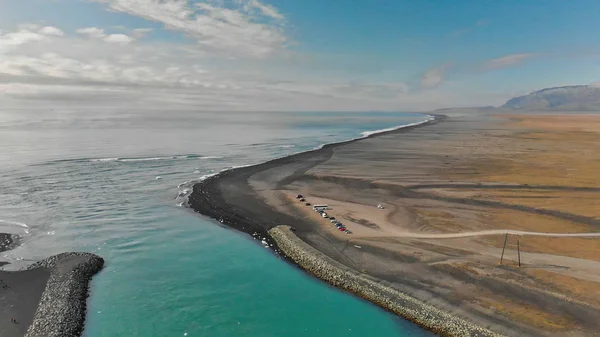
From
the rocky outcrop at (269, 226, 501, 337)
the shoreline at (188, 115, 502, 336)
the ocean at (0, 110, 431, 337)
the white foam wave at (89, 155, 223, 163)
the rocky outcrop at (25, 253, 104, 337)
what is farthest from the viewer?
the white foam wave at (89, 155, 223, 163)

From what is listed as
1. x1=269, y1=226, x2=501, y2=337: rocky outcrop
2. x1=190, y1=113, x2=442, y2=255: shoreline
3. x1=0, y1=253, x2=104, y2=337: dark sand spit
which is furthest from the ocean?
x1=190, y1=113, x2=442, y2=255: shoreline

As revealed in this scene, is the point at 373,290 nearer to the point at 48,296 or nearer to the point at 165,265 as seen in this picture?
the point at 165,265

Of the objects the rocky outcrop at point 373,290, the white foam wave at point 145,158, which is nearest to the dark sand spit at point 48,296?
the rocky outcrop at point 373,290

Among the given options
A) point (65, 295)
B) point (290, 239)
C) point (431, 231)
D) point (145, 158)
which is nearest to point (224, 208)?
point (290, 239)

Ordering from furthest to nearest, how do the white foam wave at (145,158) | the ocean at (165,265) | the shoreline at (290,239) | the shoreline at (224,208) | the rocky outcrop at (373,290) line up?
the white foam wave at (145,158)
the shoreline at (224,208)
the ocean at (165,265)
the shoreline at (290,239)
the rocky outcrop at (373,290)

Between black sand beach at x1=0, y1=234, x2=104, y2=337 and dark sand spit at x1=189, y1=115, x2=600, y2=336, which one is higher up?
dark sand spit at x1=189, y1=115, x2=600, y2=336

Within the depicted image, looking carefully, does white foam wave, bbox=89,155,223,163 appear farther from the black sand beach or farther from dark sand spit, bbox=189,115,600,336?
the black sand beach

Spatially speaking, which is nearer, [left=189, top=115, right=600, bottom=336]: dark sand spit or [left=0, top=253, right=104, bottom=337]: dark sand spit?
[left=0, top=253, right=104, bottom=337]: dark sand spit

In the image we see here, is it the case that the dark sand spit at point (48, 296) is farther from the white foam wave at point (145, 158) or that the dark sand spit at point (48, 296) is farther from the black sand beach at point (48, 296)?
the white foam wave at point (145, 158)
